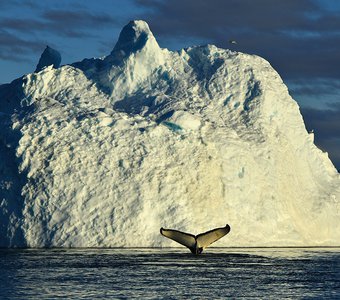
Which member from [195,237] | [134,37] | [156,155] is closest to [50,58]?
[134,37]

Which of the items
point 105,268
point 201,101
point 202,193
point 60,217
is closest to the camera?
point 105,268

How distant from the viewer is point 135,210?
68.7 m

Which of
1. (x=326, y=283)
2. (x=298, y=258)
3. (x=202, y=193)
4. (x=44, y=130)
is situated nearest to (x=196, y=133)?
(x=202, y=193)

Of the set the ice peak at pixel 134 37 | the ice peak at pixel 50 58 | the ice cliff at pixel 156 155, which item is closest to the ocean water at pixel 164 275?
the ice cliff at pixel 156 155

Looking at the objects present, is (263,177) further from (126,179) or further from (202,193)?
(126,179)

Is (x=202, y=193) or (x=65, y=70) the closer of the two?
(x=202, y=193)

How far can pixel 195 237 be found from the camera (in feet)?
212

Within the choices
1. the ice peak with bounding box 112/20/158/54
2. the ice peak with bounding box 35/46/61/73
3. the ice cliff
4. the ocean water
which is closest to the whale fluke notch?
the ocean water

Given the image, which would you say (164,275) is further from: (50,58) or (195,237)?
(50,58)

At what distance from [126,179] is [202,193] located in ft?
20.5

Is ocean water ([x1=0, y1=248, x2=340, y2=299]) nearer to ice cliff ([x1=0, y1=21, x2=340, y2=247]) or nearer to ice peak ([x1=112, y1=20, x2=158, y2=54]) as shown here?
ice cliff ([x1=0, y1=21, x2=340, y2=247])

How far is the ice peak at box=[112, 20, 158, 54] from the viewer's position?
79438 millimetres

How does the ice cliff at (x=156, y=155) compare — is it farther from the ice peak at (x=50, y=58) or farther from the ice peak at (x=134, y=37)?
the ice peak at (x=50, y=58)

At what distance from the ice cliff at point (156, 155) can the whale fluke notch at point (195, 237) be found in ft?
9.98
